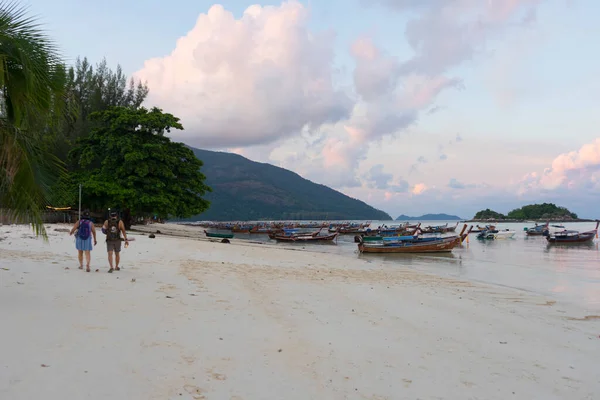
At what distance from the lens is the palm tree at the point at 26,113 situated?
6281mm

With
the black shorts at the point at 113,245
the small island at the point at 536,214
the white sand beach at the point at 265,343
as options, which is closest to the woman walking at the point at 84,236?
the black shorts at the point at 113,245

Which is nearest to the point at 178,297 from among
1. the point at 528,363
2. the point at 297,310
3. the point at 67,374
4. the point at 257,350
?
the point at 297,310

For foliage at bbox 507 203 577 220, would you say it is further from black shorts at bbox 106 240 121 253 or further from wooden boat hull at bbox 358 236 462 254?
black shorts at bbox 106 240 121 253

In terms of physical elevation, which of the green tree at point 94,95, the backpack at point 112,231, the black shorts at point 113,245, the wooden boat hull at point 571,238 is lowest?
the wooden boat hull at point 571,238

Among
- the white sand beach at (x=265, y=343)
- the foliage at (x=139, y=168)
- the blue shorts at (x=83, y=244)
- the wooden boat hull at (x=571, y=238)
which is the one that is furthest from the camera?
the wooden boat hull at (x=571, y=238)

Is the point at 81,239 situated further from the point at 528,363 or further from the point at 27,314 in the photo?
the point at 528,363

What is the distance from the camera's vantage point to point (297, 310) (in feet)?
24.1

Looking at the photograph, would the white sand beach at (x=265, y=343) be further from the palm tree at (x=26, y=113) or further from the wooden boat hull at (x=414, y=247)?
the wooden boat hull at (x=414, y=247)

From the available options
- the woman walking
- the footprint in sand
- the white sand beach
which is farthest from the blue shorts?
the footprint in sand

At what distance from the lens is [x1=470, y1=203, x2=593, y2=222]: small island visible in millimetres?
172375

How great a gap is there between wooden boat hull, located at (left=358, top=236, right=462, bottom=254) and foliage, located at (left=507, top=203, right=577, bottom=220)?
165 meters

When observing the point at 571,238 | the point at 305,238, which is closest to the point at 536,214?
the point at 571,238

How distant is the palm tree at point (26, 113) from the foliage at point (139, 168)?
22.9 meters

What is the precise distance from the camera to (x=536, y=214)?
570 ft
